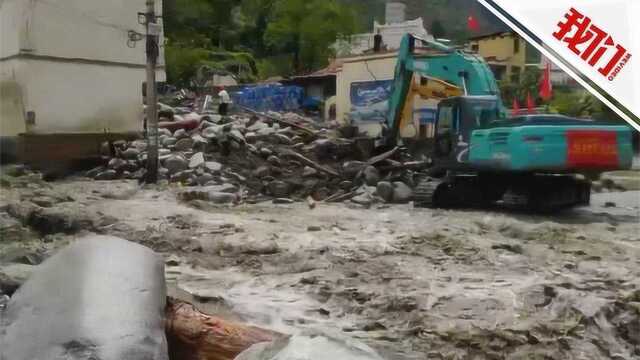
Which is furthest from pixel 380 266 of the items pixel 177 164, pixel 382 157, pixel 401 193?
pixel 177 164

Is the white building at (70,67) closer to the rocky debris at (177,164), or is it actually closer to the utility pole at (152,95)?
the utility pole at (152,95)

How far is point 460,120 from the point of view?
8.34ft

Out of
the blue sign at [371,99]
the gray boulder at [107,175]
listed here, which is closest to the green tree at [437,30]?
the blue sign at [371,99]

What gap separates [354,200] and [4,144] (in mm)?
1167

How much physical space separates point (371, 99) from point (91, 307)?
1.12 m

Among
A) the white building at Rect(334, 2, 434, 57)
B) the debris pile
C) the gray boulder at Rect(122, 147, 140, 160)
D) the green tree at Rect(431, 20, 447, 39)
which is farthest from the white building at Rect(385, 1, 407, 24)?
the gray boulder at Rect(122, 147, 140, 160)

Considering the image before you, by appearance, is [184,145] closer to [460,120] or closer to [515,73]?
[460,120]

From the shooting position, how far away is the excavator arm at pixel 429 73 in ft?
8.25

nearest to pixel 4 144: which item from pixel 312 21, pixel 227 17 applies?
pixel 227 17

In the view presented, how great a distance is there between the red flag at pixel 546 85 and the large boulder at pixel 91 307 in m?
1.38

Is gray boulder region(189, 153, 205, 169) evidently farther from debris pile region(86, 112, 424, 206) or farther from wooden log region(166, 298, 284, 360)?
wooden log region(166, 298, 284, 360)

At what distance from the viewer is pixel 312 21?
2.51 m

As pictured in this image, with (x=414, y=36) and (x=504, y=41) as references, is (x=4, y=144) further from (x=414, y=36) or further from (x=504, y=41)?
(x=504, y=41)

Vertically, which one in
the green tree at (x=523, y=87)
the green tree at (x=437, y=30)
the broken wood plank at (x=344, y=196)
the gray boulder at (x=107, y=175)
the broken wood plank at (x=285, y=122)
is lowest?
the broken wood plank at (x=344, y=196)
